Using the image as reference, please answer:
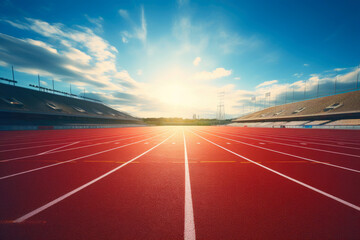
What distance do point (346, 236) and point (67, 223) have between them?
3.74 meters

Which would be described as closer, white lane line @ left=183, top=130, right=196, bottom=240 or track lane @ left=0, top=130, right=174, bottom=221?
white lane line @ left=183, top=130, right=196, bottom=240

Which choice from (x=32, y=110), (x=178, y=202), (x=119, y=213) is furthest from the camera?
(x=32, y=110)

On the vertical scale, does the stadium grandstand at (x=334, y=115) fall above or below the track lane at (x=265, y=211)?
above

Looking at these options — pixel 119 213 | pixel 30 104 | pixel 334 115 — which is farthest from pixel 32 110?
pixel 334 115

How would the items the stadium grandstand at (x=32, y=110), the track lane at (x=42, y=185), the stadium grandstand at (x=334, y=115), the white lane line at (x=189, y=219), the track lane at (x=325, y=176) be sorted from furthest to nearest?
the stadium grandstand at (x=334, y=115), the stadium grandstand at (x=32, y=110), the track lane at (x=325, y=176), the track lane at (x=42, y=185), the white lane line at (x=189, y=219)

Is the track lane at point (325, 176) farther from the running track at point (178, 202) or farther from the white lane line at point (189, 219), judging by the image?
the white lane line at point (189, 219)

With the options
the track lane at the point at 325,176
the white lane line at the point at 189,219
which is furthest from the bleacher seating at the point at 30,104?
the track lane at the point at 325,176

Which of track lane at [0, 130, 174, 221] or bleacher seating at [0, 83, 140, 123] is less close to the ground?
bleacher seating at [0, 83, 140, 123]

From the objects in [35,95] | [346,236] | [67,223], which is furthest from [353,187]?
[35,95]

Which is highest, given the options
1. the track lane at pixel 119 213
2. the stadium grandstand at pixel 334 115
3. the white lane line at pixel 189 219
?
the stadium grandstand at pixel 334 115

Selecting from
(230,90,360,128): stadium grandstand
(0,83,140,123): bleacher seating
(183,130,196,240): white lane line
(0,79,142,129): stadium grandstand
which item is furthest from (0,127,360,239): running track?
(230,90,360,128): stadium grandstand

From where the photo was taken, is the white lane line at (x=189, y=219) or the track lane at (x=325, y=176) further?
the track lane at (x=325, y=176)

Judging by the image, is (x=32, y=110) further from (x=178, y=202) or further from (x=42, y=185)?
(x=178, y=202)

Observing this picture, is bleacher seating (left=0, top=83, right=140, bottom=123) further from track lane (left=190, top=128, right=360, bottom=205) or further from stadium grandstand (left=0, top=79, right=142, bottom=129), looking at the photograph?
track lane (left=190, top=128, right=360, bottom=205)
